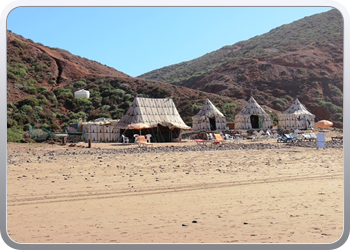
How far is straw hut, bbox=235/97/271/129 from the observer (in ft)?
99.0

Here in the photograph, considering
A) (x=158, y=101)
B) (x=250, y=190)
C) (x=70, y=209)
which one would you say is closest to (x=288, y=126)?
(x=158, y=101)

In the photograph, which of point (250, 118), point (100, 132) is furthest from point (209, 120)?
point (100, 132)

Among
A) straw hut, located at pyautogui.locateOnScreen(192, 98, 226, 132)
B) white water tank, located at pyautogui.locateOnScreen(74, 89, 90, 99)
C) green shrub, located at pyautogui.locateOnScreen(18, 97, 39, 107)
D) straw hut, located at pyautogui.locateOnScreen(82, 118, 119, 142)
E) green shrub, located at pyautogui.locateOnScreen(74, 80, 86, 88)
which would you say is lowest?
straw hut, located at pyautogui.locateOnScreen(82, 118, 119, 142)

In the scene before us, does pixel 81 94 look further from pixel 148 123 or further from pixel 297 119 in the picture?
pixel 297 119

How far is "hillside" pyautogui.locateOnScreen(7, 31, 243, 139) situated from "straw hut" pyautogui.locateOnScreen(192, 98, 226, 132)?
17.4 ft

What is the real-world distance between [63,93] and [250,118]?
70.8 feet

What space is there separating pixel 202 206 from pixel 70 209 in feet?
6.55

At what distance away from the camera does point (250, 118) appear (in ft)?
101

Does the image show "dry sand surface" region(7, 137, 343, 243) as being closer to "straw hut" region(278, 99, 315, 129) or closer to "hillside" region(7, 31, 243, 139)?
"straw hut" region(278, 99, 315, 129)

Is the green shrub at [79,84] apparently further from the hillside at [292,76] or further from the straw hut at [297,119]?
the straw hut at [297,119]

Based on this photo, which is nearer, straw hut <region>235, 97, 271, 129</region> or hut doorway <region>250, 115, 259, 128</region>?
straw hut <region>235, 97, 271, 129</region>

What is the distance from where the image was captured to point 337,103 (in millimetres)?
45250

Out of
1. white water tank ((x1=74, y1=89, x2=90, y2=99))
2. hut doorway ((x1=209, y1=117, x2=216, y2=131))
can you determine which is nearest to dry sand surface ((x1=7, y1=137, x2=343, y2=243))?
hut doorway ((x1=209, y1=117, x2=216, y2=131))
